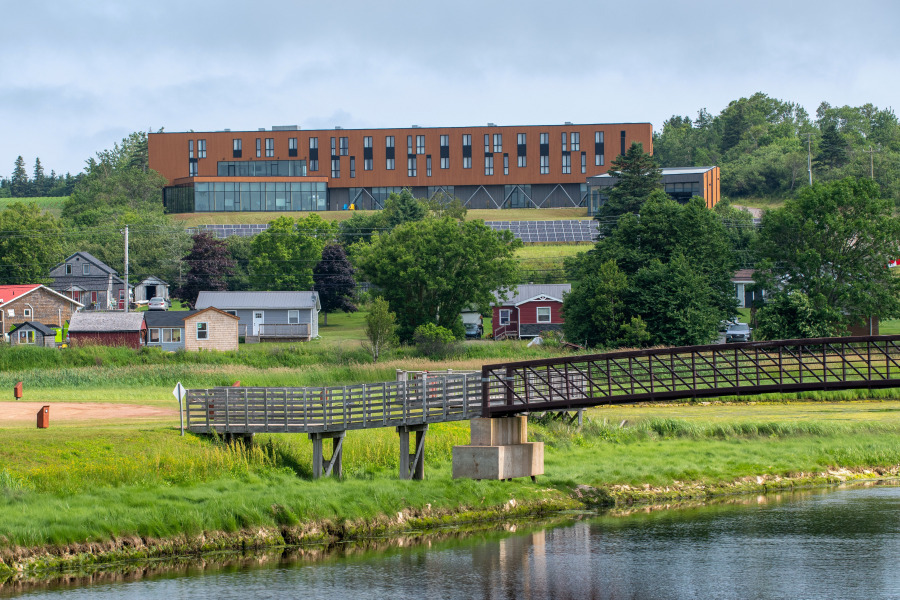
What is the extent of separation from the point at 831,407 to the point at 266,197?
349 ft

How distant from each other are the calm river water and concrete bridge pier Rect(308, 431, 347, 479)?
6.70m

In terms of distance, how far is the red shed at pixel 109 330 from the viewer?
84062 millimetres

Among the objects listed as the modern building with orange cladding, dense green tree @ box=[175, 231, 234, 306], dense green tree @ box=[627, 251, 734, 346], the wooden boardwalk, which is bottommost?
the wooden boardwalk

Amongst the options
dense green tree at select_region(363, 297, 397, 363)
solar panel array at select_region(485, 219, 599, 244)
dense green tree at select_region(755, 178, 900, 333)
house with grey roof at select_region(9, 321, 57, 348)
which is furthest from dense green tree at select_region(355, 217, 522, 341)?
solar panel array at select_region(485, 219, 599, 244)

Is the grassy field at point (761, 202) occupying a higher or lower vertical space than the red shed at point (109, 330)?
higher

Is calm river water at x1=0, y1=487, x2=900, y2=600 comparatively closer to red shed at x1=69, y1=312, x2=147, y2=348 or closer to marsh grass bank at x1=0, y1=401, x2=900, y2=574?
marsh grass bank at x1=0, y1=401, x2=900, y2=574

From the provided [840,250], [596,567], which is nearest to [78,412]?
[596,567]

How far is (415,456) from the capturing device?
38406mm

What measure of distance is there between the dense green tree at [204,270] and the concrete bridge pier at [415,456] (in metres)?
72.4

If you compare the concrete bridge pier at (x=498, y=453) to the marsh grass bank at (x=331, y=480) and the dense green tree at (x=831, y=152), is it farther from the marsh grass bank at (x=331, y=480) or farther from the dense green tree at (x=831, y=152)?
the dense green tree at (x=831, y=152)

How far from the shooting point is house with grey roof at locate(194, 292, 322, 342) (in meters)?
95.8

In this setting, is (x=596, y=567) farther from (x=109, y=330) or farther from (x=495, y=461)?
(x=109, y=330)

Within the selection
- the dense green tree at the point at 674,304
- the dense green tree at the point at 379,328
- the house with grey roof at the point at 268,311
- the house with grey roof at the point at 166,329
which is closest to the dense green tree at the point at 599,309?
the dense green tree at the point at 674,304

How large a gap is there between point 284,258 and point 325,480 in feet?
254
